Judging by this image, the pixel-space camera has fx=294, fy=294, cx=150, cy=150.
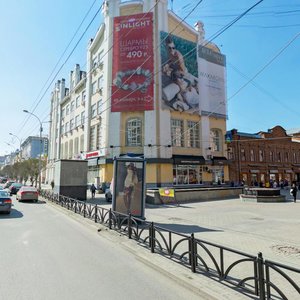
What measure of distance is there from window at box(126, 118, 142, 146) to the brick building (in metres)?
14.0

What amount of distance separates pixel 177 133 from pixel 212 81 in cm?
1013

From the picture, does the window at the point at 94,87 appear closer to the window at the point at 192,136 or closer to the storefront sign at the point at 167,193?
the window at the point at 192,136

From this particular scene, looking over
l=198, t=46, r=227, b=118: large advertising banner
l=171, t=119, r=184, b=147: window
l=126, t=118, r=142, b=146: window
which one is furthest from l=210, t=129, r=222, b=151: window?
l=126, t=118, r=142, b=146: window

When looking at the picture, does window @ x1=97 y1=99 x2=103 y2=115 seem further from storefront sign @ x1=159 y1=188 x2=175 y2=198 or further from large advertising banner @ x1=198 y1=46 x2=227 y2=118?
storefront sign @ x1=159 y1=188 x2=175 y2=198

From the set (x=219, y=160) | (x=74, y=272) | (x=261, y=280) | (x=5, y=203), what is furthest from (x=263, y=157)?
(x=261, y=280)

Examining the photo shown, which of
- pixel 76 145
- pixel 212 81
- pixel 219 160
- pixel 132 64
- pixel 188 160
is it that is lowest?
pixel 188 160

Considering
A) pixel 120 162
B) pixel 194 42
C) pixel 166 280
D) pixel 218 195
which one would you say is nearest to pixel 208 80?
pixel 194 42

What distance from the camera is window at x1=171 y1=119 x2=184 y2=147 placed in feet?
124

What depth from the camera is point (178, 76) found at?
124 feet

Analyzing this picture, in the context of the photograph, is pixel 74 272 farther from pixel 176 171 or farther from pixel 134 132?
pixel 176 171

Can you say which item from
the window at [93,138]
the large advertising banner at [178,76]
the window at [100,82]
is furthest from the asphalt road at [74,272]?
the window at [100,82]

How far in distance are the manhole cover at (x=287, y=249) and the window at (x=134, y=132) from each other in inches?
1135

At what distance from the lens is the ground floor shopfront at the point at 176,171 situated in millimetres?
35312

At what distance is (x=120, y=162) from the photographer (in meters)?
12.6
